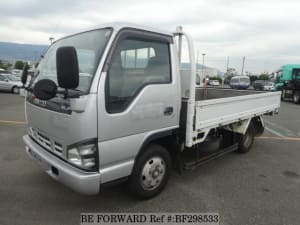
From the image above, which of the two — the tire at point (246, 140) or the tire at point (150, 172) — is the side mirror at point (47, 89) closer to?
the tire at point (150, 172)

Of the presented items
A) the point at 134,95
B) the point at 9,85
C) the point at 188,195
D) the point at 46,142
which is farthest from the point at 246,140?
the point at 9,85

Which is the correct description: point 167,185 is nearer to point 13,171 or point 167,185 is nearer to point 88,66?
point 88,66

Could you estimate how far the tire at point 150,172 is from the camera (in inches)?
110

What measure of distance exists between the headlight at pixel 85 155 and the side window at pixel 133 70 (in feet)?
1.40

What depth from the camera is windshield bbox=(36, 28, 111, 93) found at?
7.77ft

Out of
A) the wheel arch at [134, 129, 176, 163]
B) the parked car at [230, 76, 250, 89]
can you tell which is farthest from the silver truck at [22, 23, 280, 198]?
the parked car at [230, 76, 250, 89]

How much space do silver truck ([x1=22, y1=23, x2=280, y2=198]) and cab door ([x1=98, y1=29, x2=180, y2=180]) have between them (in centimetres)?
1

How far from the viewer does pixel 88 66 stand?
2477mm

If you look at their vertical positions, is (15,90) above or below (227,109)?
below

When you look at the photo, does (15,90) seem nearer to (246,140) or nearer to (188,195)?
(246,140)

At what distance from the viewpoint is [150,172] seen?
296cm

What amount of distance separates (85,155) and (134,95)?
83 cm

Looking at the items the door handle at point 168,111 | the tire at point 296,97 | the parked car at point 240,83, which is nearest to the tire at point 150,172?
the door handle at point 168,111

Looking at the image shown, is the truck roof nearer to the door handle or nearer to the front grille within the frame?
the door handle
